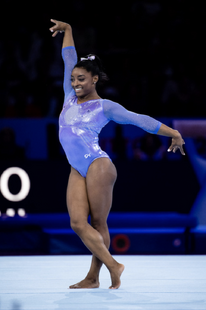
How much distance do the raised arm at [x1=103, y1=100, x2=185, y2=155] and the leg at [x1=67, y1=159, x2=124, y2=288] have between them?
0.35 m

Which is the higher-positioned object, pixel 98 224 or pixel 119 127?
pixel 119 127

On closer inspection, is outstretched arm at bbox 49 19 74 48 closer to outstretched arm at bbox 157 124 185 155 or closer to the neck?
the neck

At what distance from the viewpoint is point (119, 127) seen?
5.71 meters

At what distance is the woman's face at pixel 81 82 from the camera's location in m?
2.82

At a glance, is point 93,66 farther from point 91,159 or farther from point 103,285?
point 103,285

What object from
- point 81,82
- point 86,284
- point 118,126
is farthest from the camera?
point 118,126

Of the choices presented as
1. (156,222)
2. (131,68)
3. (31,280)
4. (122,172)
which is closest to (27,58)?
(131,68)

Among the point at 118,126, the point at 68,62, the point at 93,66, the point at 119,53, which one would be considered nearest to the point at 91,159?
the point at 93,66

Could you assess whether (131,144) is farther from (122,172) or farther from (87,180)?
(87,180)

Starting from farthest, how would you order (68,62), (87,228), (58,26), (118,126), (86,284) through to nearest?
(118,126), (58,26), (68,62), (86,284), (87,228)

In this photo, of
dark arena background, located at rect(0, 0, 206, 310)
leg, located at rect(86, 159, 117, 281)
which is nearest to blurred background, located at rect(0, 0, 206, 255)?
dark arena background, located at rect(0, 0, 206, 310)

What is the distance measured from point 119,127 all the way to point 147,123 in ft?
10.0

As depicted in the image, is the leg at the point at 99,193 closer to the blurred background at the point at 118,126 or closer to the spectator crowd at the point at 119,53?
the blurred background at the point at 118,126

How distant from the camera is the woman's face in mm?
2824
